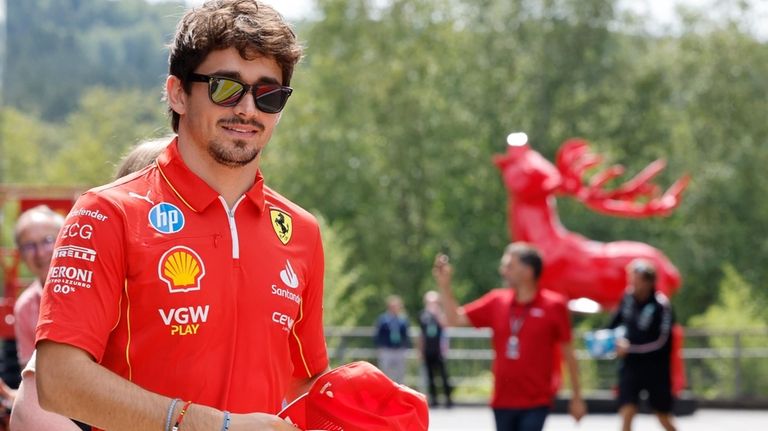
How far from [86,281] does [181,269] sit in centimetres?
21

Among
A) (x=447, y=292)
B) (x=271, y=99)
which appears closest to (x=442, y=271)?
(x=447, y=292)

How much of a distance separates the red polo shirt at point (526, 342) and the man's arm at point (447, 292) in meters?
0.20

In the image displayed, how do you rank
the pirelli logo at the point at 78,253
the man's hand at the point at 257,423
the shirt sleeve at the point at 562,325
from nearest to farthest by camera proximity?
1. the man's hand at the point at 257,423
2. the pirelli logo at the point at 78,253
3. the shirt sleeve at the point at 562,325

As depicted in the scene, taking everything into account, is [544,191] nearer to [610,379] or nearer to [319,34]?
[610,379]

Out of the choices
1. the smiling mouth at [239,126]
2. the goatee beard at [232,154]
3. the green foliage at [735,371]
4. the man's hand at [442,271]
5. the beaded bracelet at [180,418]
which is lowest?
the green foliage at [735,371]

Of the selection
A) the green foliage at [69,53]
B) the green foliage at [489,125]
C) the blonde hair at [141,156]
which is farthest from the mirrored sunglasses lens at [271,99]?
the green foliage at [69,53]

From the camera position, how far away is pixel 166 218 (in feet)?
10.6

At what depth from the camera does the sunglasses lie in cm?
325

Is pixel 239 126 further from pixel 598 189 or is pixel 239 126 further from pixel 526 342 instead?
pixel 598 189

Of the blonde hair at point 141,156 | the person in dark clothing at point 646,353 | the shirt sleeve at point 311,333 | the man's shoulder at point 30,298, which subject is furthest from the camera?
the person in dark clothing at point 646,353

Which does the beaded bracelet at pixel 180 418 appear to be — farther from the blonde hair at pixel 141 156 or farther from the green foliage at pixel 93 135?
the green foliage at pixel 93 135

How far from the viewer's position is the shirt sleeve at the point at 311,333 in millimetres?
3600

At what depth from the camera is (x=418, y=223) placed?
160 feet

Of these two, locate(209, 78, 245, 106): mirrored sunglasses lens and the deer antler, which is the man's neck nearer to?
locate(209, 78, 245, 106): mirrored sunglasses lens
